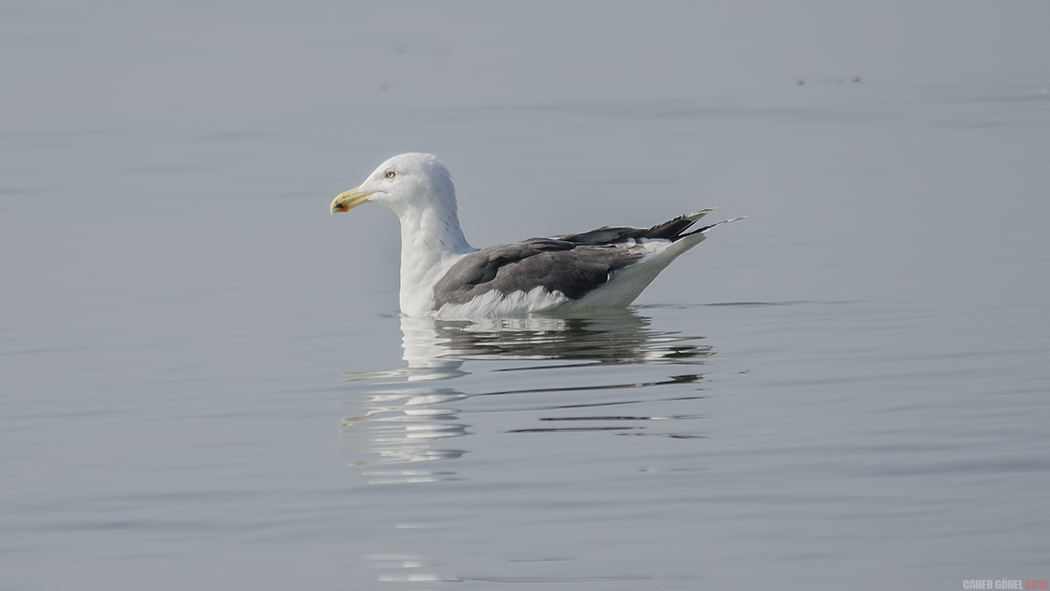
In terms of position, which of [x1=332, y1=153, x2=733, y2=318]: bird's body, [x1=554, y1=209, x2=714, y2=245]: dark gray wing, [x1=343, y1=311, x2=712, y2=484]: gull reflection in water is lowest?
[x1=343, y1=311, x2=712, y2=484]: gull reflection in water

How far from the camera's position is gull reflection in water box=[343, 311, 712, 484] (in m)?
7.67

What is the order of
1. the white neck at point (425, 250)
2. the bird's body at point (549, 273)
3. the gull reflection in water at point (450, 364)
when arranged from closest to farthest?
1. the gull reflection in water at point (450, 364)
2. the bird's body at point (549, 273)
3. the white neck at point (425, 250)

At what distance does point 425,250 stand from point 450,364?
9.40 feet

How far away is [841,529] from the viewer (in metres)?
5.98

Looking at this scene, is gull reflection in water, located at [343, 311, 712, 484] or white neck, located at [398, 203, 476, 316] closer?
gull reflection in water, located at [343, 311, 712, 484]

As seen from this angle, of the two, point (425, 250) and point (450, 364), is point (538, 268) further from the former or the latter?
point (450, 364)

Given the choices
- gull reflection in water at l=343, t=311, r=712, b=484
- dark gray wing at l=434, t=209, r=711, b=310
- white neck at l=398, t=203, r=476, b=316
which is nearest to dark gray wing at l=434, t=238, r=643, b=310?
dark gray wing at l=434, t=209, r=711, b=310

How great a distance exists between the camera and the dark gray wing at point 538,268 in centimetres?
1173

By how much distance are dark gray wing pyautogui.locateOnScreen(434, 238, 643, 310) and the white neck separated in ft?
1.37

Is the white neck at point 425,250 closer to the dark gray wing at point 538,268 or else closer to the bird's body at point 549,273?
the bird's body at point 549,273

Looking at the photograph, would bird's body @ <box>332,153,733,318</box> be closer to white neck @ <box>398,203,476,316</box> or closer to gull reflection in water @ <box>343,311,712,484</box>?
white neck @ <box>398,203,476,316</box>

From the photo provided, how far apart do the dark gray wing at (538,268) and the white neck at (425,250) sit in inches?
16.4

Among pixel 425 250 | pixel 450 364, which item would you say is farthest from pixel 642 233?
pixel 450 364

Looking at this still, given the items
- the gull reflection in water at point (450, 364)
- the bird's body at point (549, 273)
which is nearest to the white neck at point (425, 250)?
the bird's body at point (549, 273)
